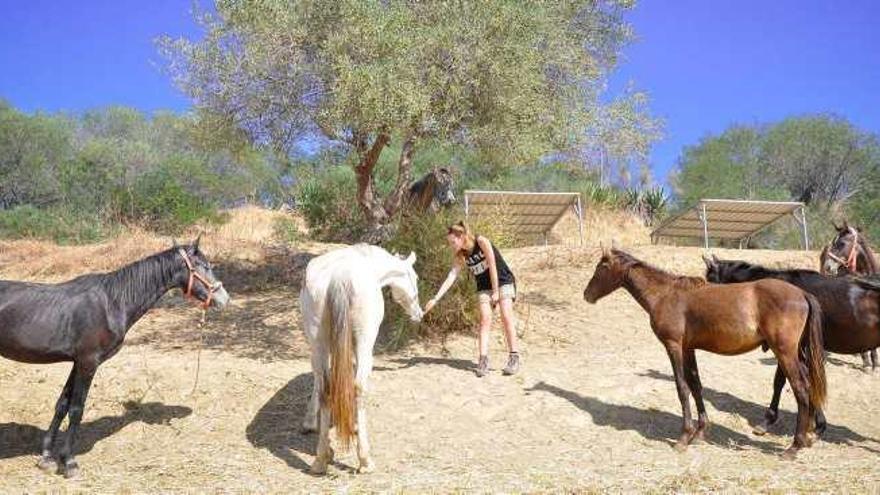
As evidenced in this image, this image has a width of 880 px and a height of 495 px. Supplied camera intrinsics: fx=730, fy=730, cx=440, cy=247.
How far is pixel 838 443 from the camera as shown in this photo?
6750 millimetres

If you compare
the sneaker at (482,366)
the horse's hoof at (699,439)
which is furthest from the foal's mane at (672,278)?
the sneaker at (482,366)

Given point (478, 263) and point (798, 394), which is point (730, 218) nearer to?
point (478, 263)

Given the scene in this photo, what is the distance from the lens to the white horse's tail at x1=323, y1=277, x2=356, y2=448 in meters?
5.43

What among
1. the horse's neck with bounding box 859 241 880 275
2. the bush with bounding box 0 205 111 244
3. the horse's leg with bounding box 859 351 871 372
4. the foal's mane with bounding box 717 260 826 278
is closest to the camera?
the foal's mane with bounding box 717 260 826 278

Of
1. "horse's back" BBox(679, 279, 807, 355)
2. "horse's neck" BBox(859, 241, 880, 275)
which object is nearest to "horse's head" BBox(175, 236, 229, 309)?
"horse's back" BBox(679, 279, 807, 355)

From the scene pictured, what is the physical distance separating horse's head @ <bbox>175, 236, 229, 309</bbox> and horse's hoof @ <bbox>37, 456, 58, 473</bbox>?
168 cm

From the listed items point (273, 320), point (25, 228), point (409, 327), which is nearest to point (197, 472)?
point (409, 327)

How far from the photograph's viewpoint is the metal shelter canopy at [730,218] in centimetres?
1574

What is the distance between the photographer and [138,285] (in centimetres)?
616

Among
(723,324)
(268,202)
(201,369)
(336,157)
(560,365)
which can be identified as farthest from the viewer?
(268,202)

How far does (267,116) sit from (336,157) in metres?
1.64

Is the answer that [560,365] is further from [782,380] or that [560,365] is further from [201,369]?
[201,369]

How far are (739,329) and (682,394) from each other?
76cm

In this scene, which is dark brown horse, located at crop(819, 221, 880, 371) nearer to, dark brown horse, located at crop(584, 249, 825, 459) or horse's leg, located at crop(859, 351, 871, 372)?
horse's leg, located at crop(859, 351, 871, 372)
